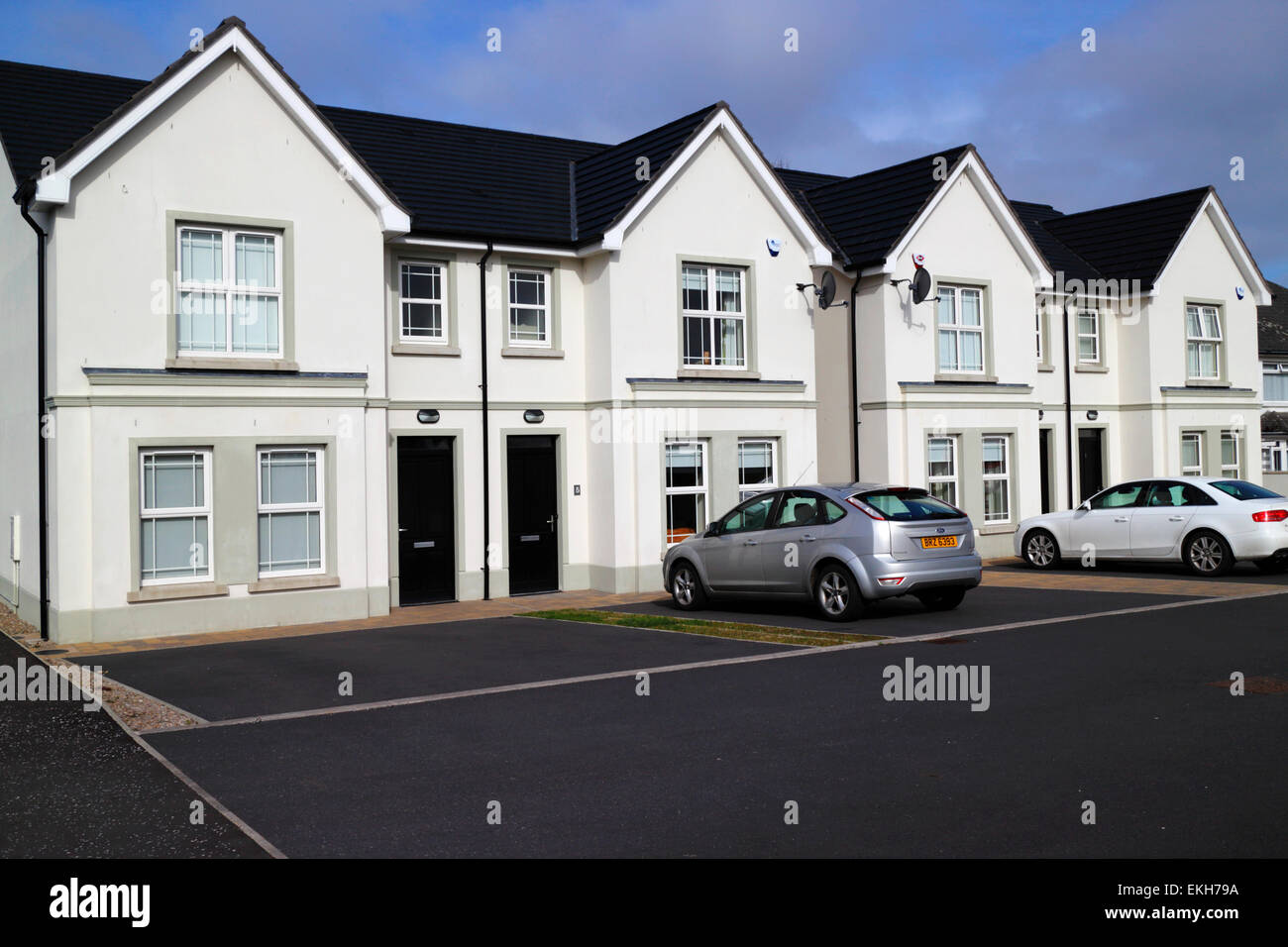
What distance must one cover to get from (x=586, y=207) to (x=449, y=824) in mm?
15410

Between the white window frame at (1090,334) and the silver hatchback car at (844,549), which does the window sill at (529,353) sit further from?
the white window frame at (1090,334)

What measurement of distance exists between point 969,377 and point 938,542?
31.0 ft

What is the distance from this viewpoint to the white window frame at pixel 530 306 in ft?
64.3

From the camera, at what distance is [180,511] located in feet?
51.6

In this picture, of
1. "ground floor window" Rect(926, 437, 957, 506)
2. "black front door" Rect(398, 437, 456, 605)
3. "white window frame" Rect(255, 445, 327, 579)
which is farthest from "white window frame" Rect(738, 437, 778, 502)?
"white window frame" Rect(255, 445, 327, 579)

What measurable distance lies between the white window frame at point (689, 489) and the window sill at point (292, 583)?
18.5ft

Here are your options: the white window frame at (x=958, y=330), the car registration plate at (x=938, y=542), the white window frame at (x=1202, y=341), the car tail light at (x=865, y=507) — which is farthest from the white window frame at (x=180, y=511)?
the white window frame at (x=1202, y=341)

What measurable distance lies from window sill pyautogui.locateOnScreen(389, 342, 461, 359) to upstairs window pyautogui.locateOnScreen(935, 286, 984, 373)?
31.4 ft

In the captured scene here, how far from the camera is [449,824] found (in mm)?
6676

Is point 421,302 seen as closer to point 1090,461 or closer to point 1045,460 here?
point 1045,460

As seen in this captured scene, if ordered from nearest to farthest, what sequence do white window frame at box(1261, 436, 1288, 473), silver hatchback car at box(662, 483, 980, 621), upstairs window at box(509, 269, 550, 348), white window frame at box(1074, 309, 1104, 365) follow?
1. silver hatchback car at box(662, 483, 980, 621)
2. upstairs window at box(509, 269, 550, 348)
3. white window frame at box(1074, 309, 1104, 365)
4. white window frame at box(1261, 436, 1288, 473)

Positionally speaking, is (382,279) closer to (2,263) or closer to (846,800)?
(2,263)

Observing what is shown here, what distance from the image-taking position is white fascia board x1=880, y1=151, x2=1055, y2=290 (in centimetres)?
2290

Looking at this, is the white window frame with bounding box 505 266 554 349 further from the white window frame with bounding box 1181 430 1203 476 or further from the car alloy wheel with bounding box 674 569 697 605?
the white window frame with bounding box 1181 430 1203 476
